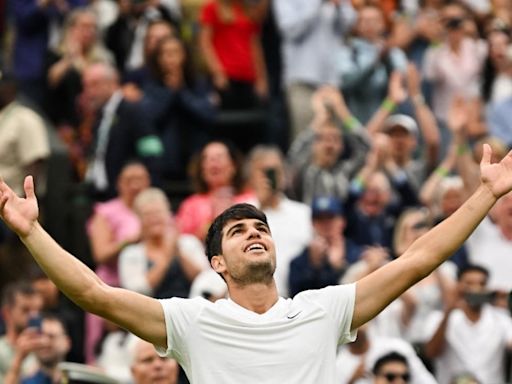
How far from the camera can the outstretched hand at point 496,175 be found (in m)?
7.66

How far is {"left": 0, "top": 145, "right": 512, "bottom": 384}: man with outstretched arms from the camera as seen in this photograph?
24.3ft

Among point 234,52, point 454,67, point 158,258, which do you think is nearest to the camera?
point 158,258

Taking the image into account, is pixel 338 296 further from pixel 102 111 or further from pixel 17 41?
pixel 17 41

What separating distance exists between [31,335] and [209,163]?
2.93 m

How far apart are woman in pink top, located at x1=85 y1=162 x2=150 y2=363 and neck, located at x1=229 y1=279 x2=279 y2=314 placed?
5671 mm

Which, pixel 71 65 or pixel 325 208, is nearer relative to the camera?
pixel 325 208

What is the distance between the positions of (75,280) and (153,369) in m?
2.83

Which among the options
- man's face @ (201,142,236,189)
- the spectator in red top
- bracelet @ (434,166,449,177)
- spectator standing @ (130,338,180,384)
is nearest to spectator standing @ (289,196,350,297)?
man's face @ (201,142,236,189)

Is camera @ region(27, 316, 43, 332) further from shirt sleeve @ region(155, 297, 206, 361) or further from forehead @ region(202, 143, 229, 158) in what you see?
shirt sleeve @ region(155, 297, 206, 361)

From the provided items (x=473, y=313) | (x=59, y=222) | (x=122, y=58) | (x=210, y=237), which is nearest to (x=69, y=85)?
(x=122, y=58)

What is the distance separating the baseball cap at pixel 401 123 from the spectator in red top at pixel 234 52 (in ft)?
4.75

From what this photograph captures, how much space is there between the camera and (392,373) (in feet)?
37.7

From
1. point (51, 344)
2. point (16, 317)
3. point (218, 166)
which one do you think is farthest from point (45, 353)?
point (218, 166)

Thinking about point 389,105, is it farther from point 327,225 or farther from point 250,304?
point 250,304
